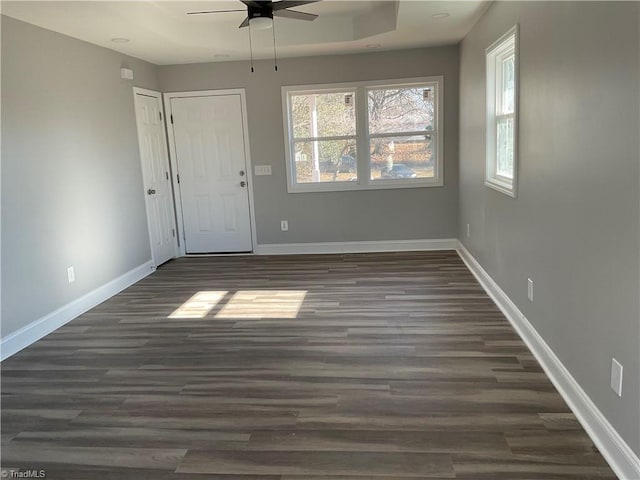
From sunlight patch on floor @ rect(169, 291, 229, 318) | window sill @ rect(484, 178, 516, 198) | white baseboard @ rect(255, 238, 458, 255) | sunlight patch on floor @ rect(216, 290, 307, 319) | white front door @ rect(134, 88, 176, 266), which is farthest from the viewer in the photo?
white baseboard @ rect(255, 238, 458, 255)

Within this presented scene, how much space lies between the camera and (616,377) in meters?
2.01

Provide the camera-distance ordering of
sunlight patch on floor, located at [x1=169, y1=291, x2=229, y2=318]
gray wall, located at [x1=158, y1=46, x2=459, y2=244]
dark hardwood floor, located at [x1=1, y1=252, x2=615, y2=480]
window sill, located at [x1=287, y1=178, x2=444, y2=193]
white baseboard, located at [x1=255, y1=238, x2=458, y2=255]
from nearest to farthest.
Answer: dark hardwood floor, located at [x1=1, y1=252, x2=615, y2=480] < sunlight patch on floor, located at [x1=169, y1=291, x2=229, y2=318] < gray wall, located at [x1=158, y1=46, x2=459, y2=244] < window sill, located at [x1=287, y1=178, x2=444, y2=193] < white baseboard, located at [x1=255, y1=238, x2=458, y2=255]

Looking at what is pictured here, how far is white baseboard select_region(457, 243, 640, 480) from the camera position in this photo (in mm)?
1923

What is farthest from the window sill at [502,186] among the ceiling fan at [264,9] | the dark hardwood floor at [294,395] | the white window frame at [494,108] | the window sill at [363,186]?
the ceiling fan at [264,9]

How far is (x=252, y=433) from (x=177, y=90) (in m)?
4.83

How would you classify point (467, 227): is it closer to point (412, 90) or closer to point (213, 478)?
point (412, 90)

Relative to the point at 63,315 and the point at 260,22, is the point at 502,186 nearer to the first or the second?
the point at 260,22

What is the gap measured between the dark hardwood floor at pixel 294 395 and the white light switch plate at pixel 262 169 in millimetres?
2141

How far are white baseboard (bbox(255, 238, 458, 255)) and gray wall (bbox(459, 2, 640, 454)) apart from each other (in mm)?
2316

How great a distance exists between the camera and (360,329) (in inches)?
142

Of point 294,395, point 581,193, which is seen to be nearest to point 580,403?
point 581,193

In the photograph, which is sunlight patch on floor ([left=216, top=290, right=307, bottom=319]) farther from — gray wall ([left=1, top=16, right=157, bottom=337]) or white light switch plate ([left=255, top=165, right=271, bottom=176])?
white light switch plate ([left=255, top=165, right=271, bottom=176])

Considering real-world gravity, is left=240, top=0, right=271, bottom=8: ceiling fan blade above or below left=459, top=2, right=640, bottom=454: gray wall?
above

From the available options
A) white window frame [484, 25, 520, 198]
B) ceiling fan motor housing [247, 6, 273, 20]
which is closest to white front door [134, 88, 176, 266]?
Result: ceiling fan motor housing [247, 6, 273, 20]
